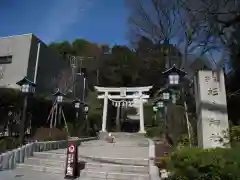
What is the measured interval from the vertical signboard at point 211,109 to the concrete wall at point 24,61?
47.7 feet

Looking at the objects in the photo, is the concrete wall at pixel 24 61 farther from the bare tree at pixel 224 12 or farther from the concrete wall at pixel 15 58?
the bare tree at pixel 224 12

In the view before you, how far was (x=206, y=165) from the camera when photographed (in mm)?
5781

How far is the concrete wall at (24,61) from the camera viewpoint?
20103mm

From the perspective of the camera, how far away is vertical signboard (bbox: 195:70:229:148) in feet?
27.2

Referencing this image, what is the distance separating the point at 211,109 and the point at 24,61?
1558cm

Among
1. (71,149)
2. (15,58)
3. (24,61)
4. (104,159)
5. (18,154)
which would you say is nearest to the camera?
(71,149)

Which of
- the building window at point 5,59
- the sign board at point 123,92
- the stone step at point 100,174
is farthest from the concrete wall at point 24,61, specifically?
the stone step at point 100,174

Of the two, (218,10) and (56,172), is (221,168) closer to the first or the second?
(56,172)

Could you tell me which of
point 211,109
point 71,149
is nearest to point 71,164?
point 71,149

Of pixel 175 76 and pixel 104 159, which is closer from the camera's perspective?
pixel 104 159

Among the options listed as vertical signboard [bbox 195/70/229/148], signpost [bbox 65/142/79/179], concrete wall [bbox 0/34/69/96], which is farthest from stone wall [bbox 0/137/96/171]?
concrete wall [bbox 0/34/69/96]

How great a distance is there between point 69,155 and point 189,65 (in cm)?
1719

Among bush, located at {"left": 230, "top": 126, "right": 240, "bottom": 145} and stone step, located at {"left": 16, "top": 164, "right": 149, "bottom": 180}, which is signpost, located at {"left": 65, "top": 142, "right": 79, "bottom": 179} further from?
bush, located at {"left": 230, "top": 126, "right": 240, "bottom": 145}

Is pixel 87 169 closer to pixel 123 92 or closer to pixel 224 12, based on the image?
pixel 224 12
